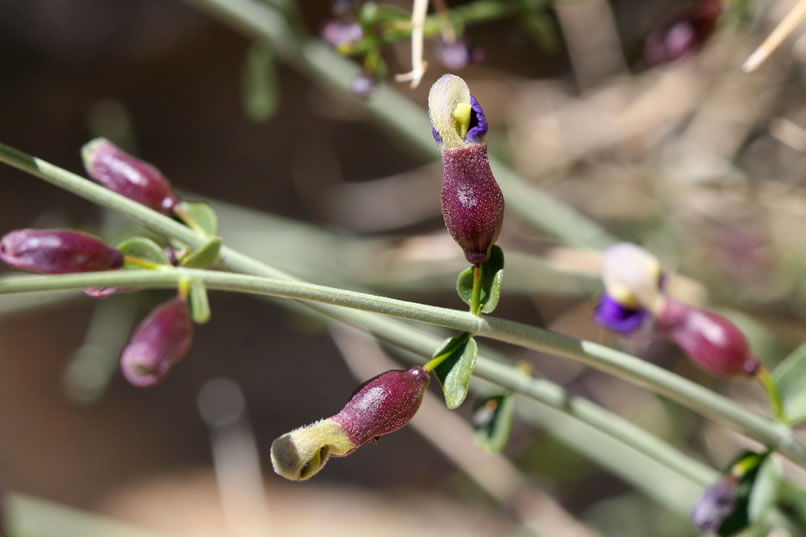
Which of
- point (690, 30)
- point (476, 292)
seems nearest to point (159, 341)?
point (476, 292)

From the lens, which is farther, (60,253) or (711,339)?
(711,339)

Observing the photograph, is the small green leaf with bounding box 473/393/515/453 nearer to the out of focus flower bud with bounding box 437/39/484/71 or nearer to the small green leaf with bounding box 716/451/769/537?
the small green leaf with bounding box 716/451/769/537

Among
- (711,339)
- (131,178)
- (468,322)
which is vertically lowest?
(711,339)

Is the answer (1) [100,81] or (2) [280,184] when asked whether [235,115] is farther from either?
(1) [100,81]

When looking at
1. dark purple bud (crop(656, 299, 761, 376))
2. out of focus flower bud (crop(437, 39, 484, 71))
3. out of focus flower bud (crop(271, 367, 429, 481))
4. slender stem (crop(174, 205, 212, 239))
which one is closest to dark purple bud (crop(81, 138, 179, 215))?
slender stem (crop(174, 205, 212, 239))

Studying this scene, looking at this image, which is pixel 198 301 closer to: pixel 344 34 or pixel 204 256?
pixel 204 256

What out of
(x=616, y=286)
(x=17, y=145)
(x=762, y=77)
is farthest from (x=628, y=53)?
(x=17, y=145)

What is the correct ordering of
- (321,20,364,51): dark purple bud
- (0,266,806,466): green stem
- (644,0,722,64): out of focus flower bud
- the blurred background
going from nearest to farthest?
1. (0,266,806,466): green stem
2. (321,20,364,51): dark purple bud
3. (644,0,722,64): out of focus flower bud
4. the blurred background
